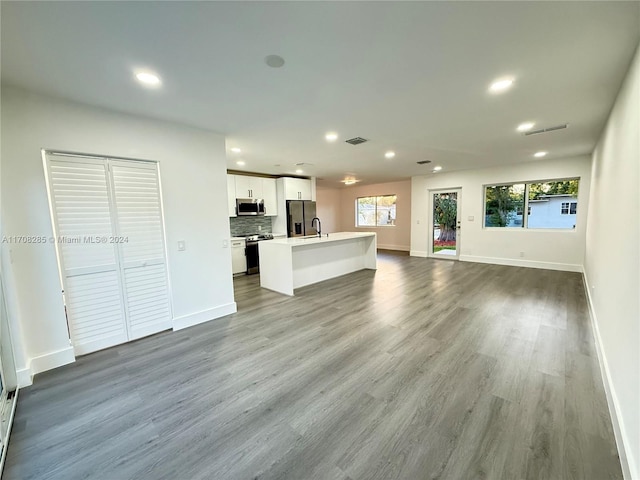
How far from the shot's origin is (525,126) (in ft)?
11.6

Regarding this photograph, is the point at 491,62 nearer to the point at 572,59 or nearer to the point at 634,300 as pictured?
the point at 572,59

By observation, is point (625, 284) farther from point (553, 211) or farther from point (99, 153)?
point (553, 211)

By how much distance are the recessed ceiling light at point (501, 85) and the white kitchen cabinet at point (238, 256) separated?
17.9ft

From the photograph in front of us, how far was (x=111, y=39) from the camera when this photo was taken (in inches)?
65.4

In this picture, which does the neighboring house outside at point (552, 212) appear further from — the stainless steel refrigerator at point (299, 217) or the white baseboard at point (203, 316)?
the white baseboard at point (203, 316)

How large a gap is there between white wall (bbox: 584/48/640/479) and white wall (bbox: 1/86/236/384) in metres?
3.86

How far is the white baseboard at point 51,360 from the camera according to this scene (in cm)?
241

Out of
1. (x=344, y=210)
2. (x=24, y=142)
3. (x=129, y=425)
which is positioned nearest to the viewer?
(x=129, y=425)

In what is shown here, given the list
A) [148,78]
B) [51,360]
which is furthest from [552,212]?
[51,360]

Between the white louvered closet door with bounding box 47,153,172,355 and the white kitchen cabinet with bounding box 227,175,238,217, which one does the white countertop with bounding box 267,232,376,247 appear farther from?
the white louvered closet door with bounding box 47,153,172,355

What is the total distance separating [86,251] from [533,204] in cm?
856

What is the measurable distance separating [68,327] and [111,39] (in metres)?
2.67

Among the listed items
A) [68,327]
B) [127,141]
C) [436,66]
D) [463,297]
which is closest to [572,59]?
[436,66]

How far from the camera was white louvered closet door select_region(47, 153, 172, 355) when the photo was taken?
8.43 ft
